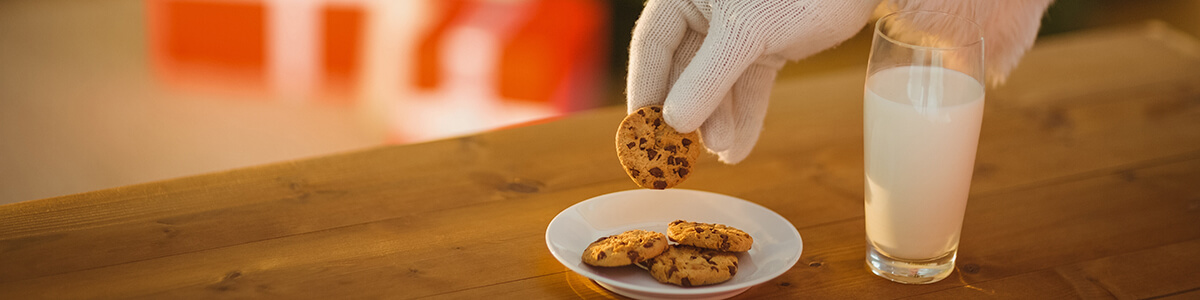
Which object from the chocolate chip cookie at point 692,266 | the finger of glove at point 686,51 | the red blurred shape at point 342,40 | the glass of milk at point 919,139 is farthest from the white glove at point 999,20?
the red blurred shape at point 342,40

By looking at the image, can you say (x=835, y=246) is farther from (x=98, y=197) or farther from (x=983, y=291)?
(x=98, y=197)

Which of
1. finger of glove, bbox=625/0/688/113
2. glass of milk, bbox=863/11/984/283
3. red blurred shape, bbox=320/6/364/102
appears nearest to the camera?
glass of milk, bbox=863/11/984/283

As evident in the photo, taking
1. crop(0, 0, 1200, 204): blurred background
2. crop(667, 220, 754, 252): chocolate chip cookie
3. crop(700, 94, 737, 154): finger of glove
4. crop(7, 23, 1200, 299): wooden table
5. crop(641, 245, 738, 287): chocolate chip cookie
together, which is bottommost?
crop(0, 0, 1200, 204): blurred background

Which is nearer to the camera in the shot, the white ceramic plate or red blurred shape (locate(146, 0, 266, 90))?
the white ceramic plate

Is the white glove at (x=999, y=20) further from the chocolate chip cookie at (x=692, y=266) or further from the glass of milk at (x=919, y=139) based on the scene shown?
the chocolate chip cookie at (x=692, y=266)

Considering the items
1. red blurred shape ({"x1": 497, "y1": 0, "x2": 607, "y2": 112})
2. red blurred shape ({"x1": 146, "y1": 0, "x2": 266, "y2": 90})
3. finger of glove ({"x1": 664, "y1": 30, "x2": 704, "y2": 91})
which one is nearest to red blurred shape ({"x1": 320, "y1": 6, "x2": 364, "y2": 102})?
red blurred shape ({"x1": 146, "y1": 0, "x2": 266, "y2": 90})

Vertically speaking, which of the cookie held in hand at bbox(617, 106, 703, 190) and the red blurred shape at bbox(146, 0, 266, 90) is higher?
the cookie held in hand at bbox(617, 106, 703, 190)

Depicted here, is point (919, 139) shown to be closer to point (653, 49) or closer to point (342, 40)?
point (653, 49)

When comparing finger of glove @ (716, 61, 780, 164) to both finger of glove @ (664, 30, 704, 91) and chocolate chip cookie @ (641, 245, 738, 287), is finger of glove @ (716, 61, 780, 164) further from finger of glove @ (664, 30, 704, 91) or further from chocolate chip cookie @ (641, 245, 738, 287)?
chocolate chip cookie @ (641, 245, 738, 287)
